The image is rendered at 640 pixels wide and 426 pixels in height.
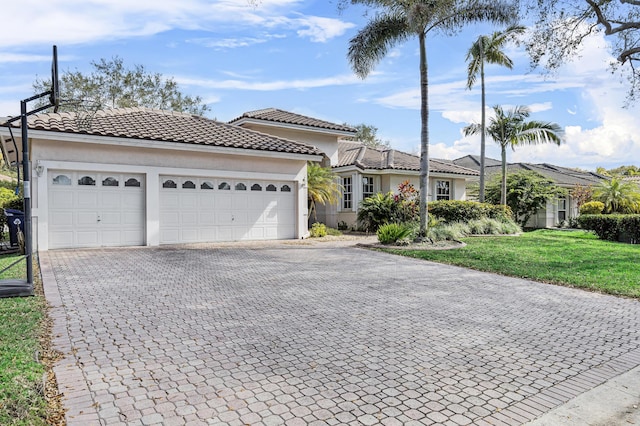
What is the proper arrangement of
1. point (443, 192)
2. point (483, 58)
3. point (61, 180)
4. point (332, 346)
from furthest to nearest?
point (443, 192) → point (483, 58) → point (61, 180) → point (332, 346)

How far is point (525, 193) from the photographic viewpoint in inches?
1018

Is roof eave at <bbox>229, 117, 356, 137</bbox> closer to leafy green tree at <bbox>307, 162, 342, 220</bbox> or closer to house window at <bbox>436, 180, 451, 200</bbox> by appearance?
leafy green tree at <bbox>307, 162, 342, 220</bbox>

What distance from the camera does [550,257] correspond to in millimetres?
12438

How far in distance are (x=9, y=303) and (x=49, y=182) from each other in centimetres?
728

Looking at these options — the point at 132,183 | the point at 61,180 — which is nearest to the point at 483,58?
the point at 132,183

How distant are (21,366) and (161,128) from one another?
40.6 ft

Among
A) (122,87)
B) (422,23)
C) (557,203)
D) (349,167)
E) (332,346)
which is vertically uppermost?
(122,87)

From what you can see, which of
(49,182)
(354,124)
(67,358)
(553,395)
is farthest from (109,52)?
(553,395)

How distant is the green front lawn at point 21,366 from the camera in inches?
130

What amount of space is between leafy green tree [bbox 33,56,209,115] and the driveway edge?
29.6 meters

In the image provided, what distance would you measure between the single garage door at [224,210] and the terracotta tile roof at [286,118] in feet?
18.1

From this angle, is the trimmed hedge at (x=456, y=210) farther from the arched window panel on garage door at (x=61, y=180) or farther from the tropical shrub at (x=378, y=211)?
the arched window panel on garage door at (x=61, y=180)

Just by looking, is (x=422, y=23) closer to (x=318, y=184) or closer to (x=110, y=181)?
(x=318, y=184)

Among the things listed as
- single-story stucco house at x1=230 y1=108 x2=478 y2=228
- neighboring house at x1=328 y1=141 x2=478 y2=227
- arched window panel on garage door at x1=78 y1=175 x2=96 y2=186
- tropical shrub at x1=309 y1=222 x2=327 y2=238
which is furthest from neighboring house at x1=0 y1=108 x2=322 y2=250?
neighboring house at x1=328 y1=141 x2=478 y2=227
